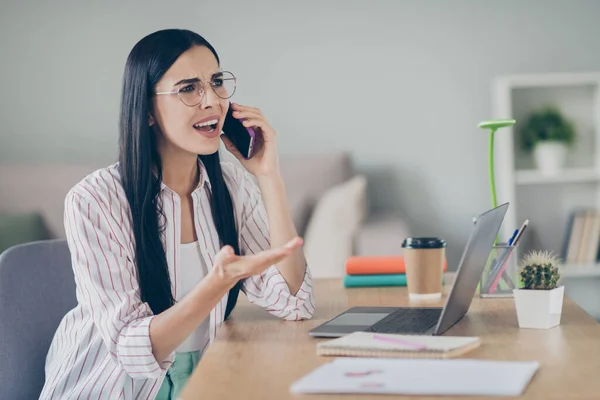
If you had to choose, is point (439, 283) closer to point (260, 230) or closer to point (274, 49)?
point (260, 230)

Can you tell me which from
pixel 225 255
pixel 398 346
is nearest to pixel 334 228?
pixel 225 255

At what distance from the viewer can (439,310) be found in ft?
4.77

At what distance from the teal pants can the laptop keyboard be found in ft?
1.34

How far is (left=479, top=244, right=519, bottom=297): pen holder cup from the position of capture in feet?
4.99

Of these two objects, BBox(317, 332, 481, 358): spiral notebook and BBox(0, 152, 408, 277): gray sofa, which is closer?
BBox(317, 332, 481, 358): spiral notebook

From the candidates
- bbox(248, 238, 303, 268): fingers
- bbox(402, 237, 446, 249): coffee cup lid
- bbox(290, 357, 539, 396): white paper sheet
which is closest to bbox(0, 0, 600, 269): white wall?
bbox(402, 237, 446, 249): coffee cup lid

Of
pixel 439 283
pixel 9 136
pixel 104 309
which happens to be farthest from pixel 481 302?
pixel 9 136

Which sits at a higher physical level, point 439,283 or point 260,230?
point 260,230

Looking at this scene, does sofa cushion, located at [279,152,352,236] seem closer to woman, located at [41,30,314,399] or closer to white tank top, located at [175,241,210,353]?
Result: woman, located at [41,30,314,399]

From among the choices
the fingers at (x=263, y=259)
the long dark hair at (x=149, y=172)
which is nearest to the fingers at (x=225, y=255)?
the fingers at (x=263, y=259)

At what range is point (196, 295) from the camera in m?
1.31

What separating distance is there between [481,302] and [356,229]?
1912 mm

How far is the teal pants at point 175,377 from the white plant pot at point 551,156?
243cm

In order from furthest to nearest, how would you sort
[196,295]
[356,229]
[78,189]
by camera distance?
[356,229] < [78,189] < [196,295]
